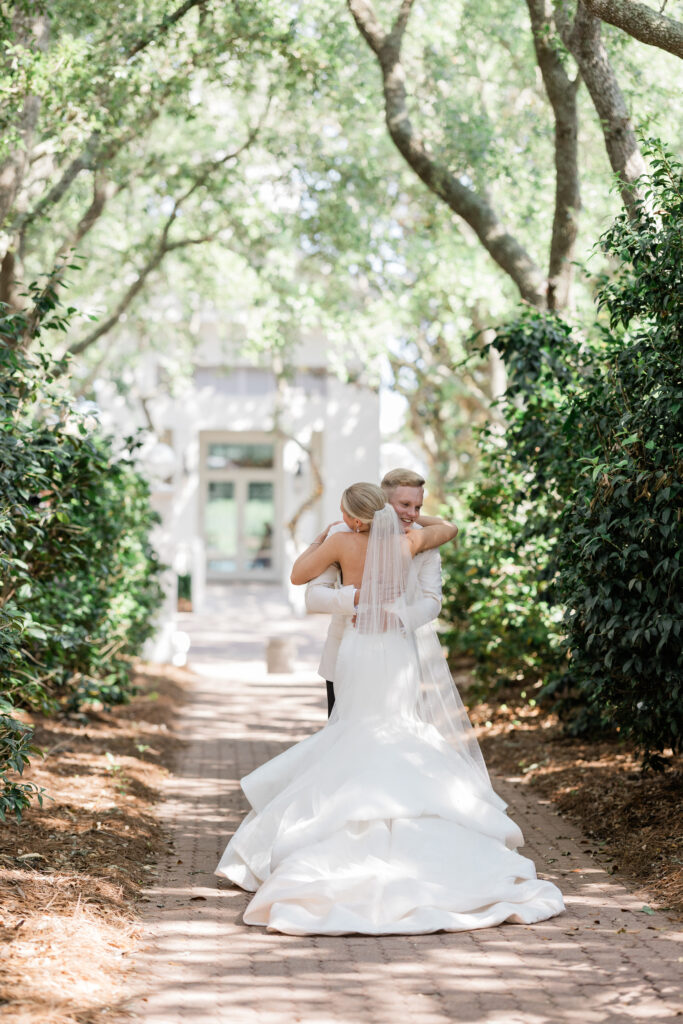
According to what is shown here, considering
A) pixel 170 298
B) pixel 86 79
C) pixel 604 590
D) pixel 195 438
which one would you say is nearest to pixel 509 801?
pixel 604 590

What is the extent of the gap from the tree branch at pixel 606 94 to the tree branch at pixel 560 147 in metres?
0.96

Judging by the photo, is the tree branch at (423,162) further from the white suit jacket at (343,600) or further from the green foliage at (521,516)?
the white suit jacket at (343,600)

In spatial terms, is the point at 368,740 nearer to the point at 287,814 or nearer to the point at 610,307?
the point at 287,814

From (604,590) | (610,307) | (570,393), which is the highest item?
(610,307)

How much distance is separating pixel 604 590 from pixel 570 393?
199 cm

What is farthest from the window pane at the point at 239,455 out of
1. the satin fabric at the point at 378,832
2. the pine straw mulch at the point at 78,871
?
the satin fabric at the point at 378,832

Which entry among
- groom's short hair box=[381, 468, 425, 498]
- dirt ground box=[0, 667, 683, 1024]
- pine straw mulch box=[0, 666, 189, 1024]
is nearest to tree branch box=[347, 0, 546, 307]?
dirt ground box=[0, 667, 683, 1024]

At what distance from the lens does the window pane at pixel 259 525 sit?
41.6 metres

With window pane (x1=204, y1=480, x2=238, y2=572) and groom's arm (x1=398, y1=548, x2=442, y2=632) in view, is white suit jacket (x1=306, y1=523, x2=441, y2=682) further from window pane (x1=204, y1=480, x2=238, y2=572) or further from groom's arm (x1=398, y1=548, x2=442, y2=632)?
window pane (x1=204, y1=480, x2=238, y2=572)

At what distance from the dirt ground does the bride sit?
0.77 m

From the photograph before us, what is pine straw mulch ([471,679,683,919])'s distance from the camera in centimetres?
644

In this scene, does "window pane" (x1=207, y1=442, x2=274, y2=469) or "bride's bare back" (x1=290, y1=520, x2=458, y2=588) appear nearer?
"bride's bare back" (x1=290, y1=520, x2=458, y2=588)

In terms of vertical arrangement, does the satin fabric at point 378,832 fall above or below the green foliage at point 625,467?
below

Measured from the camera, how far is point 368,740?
20.1 ft
